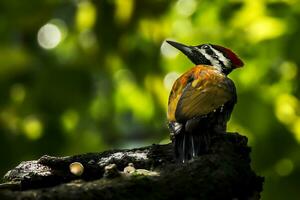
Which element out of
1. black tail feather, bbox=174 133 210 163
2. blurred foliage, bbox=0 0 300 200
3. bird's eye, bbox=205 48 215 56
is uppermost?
blurred foliage, bbox=0 0 300 200

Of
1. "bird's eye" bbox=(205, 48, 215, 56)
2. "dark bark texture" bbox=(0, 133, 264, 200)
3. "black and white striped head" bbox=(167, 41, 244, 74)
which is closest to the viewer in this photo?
"dark bark texture" bbox=(0, 133, 264, 200)

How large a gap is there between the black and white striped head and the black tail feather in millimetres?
2156

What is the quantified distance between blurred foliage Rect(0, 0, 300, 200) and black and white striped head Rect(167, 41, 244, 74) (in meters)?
0.93

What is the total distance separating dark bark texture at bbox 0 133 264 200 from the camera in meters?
4.54

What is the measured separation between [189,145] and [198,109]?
2.32 ft

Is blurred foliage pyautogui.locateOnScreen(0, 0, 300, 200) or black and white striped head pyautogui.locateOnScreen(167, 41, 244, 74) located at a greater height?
blurred foliage pyautogui.locateOnScreen(0, 0, 300, 200)

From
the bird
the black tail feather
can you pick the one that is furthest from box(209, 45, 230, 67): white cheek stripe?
the black tail feather

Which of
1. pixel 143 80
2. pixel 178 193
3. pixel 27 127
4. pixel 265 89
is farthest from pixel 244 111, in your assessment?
pixel 178 193

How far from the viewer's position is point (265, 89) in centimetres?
959

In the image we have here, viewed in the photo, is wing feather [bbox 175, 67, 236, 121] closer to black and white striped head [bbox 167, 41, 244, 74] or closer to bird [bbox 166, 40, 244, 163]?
bird [bbox 166, 40, 244, 163]

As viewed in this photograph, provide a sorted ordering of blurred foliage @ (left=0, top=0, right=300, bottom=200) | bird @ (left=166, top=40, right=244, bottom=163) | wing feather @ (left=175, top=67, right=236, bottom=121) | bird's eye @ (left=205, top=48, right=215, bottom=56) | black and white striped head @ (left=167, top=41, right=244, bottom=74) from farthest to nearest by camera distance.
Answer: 1. blurred foliage @ (left=0, top=0, right=300, bottom=200)
2. bird's eye @ (left=205, top=48, right=215, bottom=56)
3. black and white striped head @ (left=167, top=41, right=244, bottom=74)
4. wing feather @ (left=175, top=67, right=236, bottom=121)
5. bird @ (left=166, top=40, right=244, bottom=163)

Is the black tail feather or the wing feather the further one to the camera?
the wing feather

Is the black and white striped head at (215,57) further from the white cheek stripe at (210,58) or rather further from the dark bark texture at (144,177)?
the dark bark texture at (144,177)

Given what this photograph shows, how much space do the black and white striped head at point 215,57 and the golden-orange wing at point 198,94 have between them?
29.7 inches
